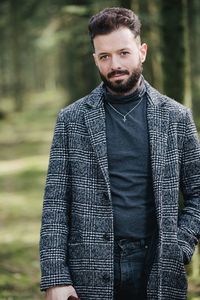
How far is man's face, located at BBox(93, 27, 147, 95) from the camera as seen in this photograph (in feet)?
9.91

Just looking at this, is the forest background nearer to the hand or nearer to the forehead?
the hand

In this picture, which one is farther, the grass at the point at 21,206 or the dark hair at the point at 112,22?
the grass at the point at 21,206

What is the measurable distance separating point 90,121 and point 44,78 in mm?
52908

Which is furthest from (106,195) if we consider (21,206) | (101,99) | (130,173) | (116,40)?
(21,206)

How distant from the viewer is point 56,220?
305 centimetres

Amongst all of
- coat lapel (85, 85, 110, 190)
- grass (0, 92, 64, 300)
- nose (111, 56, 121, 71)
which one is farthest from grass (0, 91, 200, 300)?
nose (111, 56, 121, 71)

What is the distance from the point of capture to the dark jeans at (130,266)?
118 inches

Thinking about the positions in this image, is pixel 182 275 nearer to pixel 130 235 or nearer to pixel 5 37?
pixel 130 235

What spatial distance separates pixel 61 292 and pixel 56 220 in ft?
1.21

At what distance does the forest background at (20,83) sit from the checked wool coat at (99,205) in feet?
9.27

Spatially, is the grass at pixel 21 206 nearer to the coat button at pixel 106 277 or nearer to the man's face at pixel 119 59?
the coat button at pixel 106 277

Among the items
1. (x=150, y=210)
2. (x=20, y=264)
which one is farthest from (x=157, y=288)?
(x=20, y=264)

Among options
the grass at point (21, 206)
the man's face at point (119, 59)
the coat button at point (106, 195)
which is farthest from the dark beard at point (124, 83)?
the grass at point (21, 206)

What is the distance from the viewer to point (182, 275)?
3.10m
